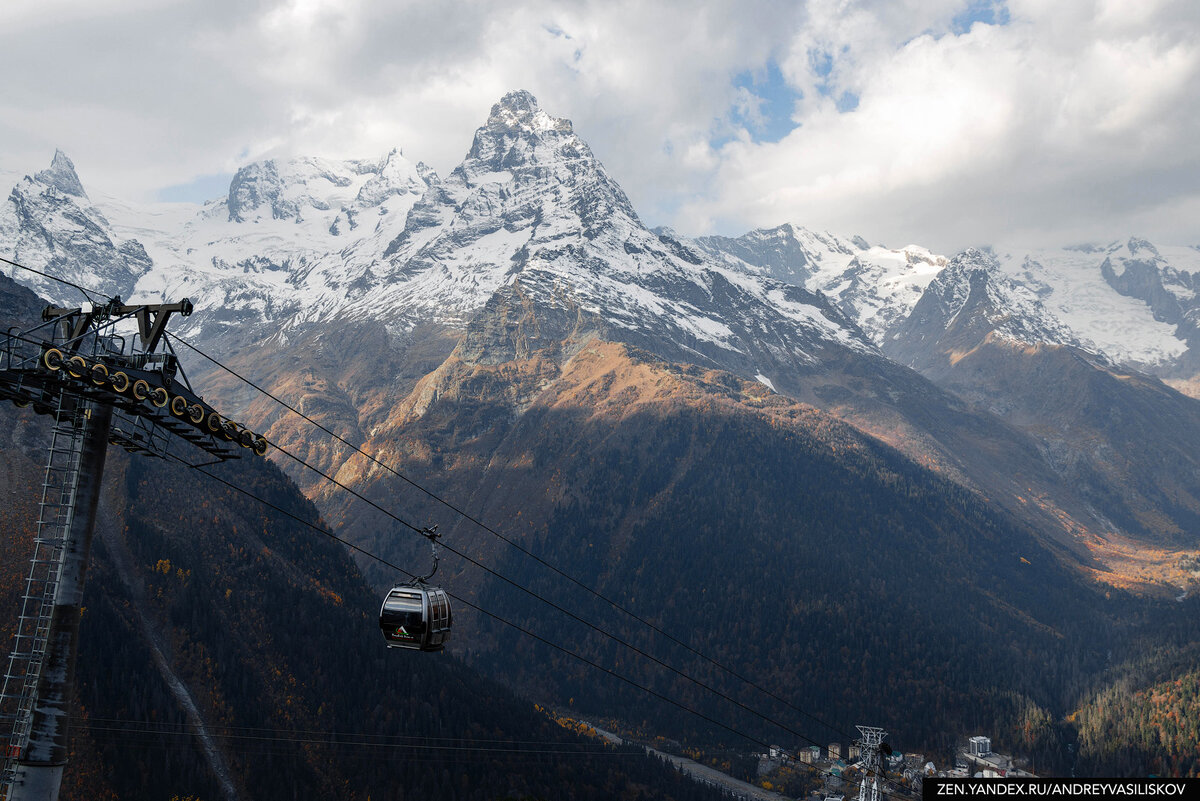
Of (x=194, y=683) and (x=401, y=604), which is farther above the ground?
(x=401, y=604)

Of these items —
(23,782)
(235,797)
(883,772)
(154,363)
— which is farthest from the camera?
(235,797)

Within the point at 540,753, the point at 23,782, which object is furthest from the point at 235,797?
the point at 23,782

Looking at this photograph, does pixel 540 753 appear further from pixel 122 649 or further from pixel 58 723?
pixel 58 723

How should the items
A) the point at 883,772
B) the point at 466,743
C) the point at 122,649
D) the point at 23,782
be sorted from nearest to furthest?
the point at 23,782 → the point at 883,772 → the point at 122,649 → the point at 466,743

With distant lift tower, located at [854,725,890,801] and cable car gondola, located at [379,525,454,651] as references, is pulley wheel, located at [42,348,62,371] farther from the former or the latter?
distant lift tower, located at [854,725,890,801]

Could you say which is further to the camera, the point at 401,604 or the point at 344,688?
the point at 344,688

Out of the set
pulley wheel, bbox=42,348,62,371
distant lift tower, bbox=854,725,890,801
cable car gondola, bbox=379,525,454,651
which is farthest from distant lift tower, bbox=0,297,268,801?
distant lift tower, bbox=854,725,890,801

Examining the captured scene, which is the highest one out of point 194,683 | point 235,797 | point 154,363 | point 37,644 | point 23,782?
point 154,363

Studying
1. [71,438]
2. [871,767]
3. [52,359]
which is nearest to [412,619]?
[71,438]
